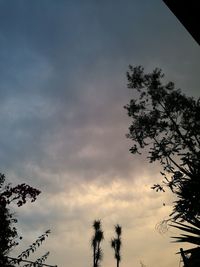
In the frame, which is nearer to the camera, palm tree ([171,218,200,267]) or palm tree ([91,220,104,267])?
palm tree ([171,218,200,267])

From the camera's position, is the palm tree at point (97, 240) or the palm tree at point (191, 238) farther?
the palm tree at point (97, 240)

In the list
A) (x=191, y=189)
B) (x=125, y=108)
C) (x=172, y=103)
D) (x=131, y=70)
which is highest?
(x=131, y=70)

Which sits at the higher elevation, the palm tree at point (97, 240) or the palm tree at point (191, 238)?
the palm tree at point (97, 240)

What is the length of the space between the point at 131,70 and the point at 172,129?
19.8 feet

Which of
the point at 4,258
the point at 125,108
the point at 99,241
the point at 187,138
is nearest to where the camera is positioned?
the point at 4,258

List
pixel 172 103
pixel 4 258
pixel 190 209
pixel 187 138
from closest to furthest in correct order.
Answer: pixel 4 258 < pixel 190 209 < pixel 187 138 < pixel 172 103

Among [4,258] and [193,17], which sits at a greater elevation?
[4,258]

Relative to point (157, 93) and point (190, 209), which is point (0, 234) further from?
point (157, 93)

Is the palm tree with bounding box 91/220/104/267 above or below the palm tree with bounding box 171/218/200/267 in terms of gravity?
above

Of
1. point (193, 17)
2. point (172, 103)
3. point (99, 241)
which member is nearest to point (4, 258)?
point (193, 17)

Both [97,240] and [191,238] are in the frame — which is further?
[97,240]

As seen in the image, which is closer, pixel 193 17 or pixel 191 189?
pixel 193 17

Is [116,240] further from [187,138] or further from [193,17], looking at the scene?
[193,17]

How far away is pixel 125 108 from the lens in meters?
25.3
